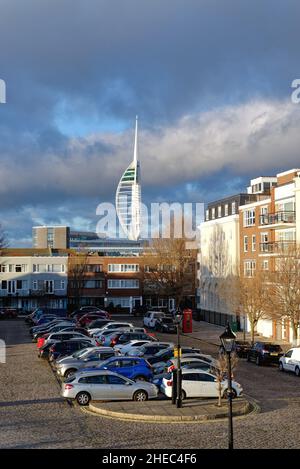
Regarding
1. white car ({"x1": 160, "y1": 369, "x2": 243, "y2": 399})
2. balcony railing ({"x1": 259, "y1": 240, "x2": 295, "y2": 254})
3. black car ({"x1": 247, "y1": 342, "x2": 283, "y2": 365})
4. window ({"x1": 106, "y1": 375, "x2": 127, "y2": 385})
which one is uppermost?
balcony railing ({"x1": 259, "y1": 240, "x2": 295, "y2": 254})

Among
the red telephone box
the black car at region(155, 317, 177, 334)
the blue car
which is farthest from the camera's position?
the red telephone box

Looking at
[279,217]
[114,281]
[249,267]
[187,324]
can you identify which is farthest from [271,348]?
[114,281]

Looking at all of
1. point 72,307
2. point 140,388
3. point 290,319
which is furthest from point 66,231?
point 140,388

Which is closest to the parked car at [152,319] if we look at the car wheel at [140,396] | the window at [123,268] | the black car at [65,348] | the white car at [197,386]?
the window at [123,268]

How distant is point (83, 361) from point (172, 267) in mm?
48348

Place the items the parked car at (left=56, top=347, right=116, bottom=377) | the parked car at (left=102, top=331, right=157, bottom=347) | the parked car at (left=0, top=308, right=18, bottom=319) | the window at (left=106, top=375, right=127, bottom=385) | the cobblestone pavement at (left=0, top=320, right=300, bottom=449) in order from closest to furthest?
the cobblestone pavement at (left=0, top=320, right=300, bottom=449) → the window at (left=106, top=375, right=127, bottom=385) → the parked car at (left=56, top=347, right=116, bottom=377) → the parked car at (left=102, top=331, right=157, bottom=347) → the parked car at (left=0, top=308, right=18, bottom=319)

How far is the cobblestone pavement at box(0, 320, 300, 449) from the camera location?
61.9 feet

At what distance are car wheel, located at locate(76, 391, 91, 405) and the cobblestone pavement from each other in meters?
0.46

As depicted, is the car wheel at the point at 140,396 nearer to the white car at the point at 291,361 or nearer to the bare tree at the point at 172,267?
the white car at the point at 291,361

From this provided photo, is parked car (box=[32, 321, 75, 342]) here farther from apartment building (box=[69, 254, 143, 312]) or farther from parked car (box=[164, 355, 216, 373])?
apartment building (box=[69, 254, 143, 312])

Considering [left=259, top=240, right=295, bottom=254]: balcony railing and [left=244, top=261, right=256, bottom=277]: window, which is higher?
[left=259, top=240, right=295, bottom=254]: balcony railing

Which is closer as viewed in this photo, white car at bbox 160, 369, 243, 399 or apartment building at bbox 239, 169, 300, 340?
white car at bbox 160, 369, 243, 399

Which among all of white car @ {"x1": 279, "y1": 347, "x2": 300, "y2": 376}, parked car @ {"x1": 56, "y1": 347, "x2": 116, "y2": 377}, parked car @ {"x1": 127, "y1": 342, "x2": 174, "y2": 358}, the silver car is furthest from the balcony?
the silver car

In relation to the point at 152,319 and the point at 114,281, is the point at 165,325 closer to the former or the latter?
the point at 152,319
